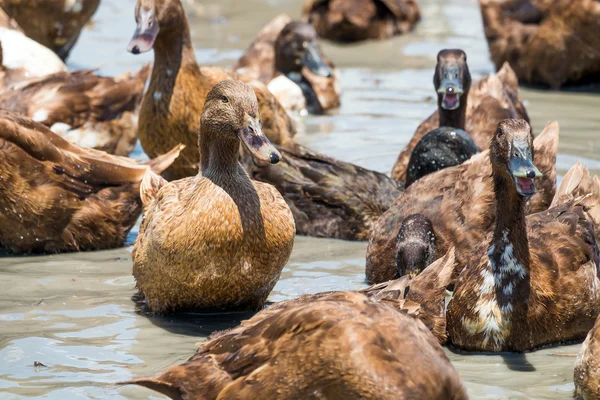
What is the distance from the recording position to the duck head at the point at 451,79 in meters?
8.71

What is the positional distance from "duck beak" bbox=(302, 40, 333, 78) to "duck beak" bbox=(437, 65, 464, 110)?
3797 mm

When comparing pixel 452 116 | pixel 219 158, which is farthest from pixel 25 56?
pixel 219 158

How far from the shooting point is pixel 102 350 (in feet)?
19.1

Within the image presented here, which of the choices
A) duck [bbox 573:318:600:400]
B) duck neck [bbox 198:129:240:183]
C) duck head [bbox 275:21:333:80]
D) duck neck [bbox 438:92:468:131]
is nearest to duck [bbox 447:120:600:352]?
duck [bbox 573:318:600:400]

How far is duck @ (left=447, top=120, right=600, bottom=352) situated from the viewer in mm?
5867

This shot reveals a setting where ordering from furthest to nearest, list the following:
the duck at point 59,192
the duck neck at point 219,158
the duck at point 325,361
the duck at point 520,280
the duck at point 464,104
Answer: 1. the duck at point 464,104
2. the duck at point 59,192
3. the duck neck at point 219,158
4. the duck at point 520,280
5. the duck at point 325,361

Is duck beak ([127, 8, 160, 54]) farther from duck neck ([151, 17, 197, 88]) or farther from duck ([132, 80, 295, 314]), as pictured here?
duck ([132, 80, 295, 314])

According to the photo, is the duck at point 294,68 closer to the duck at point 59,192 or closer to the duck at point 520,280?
the duck at point 59,192

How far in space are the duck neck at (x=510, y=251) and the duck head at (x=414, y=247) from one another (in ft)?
2.03

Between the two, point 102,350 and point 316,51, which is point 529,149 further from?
point 316,51

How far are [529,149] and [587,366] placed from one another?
1323 mm

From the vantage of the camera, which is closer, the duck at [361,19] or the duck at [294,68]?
the duck at [294,68]

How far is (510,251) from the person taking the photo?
19.8 feet

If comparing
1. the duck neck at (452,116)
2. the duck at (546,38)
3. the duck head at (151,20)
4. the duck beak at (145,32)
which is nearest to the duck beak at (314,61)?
the duck at (546,38)
